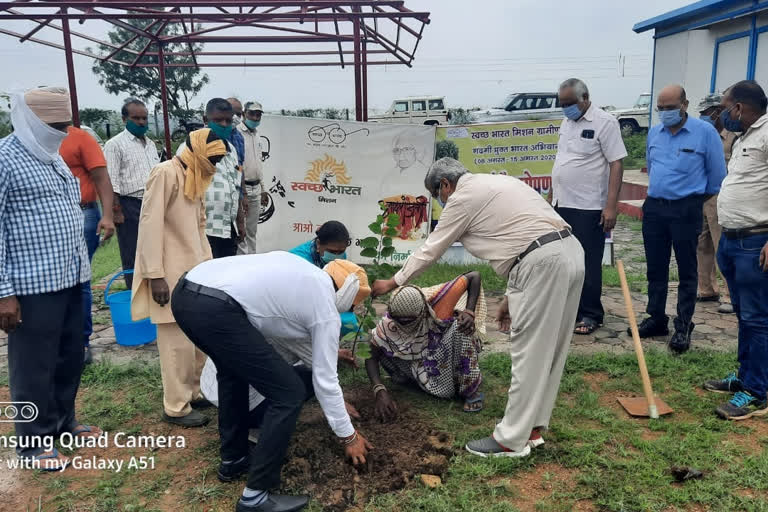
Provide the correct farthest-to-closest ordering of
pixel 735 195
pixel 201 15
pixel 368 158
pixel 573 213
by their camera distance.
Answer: pixel 368 158
pixel 201 15
pixel 573 213
pixel 735 195

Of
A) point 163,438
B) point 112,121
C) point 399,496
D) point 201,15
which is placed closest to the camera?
point 399,496

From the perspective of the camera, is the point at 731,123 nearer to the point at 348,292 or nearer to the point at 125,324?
A: the point at 348,292

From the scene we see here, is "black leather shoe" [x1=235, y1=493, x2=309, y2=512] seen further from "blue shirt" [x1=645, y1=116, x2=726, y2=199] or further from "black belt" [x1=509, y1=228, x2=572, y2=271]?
"blue shirt" [x1=645, y1=116, x2=726, y2=199]

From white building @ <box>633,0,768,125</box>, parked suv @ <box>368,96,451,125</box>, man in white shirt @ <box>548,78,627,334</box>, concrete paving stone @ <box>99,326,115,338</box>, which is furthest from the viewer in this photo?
parked suv @ <box>368,96,451,125</box>

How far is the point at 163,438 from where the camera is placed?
129 inches

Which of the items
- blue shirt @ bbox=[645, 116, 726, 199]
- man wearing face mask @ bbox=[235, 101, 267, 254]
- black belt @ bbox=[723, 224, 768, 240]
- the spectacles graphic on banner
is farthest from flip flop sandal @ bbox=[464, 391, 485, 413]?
the spectacles graphic on banner

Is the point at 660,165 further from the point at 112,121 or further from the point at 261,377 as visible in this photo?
the point at 112,121

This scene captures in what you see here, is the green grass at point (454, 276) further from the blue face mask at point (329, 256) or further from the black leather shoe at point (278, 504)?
the black leather shoe at point (278, 504)

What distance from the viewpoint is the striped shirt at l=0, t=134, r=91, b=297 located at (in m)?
2.75

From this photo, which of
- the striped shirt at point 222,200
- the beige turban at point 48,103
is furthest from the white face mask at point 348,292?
the beige turban at point 48,103

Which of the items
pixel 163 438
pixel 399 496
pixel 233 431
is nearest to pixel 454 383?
pixel 399 496

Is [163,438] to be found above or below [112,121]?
below

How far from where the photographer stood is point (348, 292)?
261 centimetres

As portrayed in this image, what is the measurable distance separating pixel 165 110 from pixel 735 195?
254 inches
